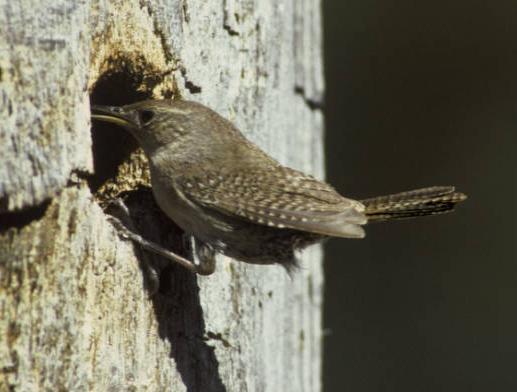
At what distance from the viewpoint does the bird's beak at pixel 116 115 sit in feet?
12.1

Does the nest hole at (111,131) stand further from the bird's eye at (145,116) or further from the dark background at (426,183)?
the dark background at (426,183)

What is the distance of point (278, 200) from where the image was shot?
145 inches

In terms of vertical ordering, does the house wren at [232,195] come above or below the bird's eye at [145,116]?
below

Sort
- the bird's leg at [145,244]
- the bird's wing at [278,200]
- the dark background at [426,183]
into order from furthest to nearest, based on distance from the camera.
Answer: the dark background at [426,183] → the bird's wing at [278,200] → the bird's leg at [145,244]

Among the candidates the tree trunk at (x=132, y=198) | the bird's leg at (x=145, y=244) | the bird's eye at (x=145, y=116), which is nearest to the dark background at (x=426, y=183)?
the tree trunk at (x=132, y=198)

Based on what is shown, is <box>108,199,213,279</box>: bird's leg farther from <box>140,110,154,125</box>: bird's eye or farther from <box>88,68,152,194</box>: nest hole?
<box>140,110,154,125</box>: bird's eye

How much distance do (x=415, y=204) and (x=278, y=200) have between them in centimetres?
43

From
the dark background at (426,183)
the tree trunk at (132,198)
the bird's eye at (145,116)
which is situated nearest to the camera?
the tree trunk at (132,198)

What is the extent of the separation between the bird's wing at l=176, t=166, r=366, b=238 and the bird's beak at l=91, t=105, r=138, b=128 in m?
0.24

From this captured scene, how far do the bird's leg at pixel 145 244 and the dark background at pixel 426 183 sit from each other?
3753 millimetres

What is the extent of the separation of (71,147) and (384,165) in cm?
439

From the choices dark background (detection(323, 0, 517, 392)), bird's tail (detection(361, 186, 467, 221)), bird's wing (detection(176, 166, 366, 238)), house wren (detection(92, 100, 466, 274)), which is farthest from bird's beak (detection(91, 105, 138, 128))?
dark background (detection(323, 0, 517, 392))

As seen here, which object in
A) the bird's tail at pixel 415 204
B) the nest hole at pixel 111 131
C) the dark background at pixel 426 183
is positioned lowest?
the dark background at pixel 426 183

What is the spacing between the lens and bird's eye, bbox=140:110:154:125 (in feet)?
12.1
